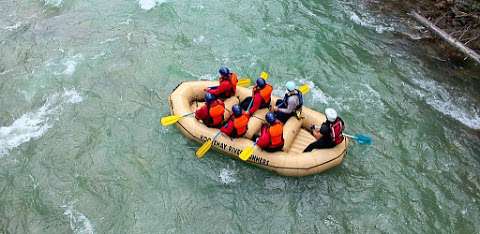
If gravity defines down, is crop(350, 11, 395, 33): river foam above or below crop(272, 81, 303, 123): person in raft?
below

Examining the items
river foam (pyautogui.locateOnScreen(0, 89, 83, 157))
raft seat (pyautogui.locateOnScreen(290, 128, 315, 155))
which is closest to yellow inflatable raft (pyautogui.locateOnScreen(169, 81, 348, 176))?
raft seat (pyautogui.locateOnScreen(290, 128, 315, 155))

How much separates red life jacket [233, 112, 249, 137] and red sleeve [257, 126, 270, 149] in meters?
0.35

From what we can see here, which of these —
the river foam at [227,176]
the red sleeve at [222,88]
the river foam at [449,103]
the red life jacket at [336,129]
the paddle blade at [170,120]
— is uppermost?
the red life jacket at [336,129]

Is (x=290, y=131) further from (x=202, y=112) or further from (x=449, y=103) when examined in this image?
(x=449, y=103)

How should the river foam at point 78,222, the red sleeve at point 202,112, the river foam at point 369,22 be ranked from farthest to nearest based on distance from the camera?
the river foam at point 369,22
the red sleeve at point 202,112
the river foam at point 78,222

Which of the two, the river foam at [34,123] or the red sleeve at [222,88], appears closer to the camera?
the red sleeve at [222,88]

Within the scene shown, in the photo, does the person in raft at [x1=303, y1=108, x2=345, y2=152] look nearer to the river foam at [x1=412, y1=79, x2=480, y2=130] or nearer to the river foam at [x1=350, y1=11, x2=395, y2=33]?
the river foam at [x1=412, y1=79, x2=480, y2=130]

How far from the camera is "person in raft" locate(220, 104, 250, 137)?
7441mm

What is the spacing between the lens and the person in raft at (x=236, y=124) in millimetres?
7441

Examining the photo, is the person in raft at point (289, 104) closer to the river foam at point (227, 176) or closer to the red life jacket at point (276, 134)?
the red life jacket at point (276, 134)

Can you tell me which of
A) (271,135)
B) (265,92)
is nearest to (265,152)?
(271,135)

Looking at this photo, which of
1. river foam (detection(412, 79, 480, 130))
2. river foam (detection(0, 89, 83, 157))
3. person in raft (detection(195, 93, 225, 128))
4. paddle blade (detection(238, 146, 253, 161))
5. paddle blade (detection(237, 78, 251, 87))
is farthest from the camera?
river foam (detection(412, 79, 480, 130))

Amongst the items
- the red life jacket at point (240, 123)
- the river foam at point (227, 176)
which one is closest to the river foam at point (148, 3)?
the red life jacket at point (240, 123)

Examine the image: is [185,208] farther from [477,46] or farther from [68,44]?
[477,46]
